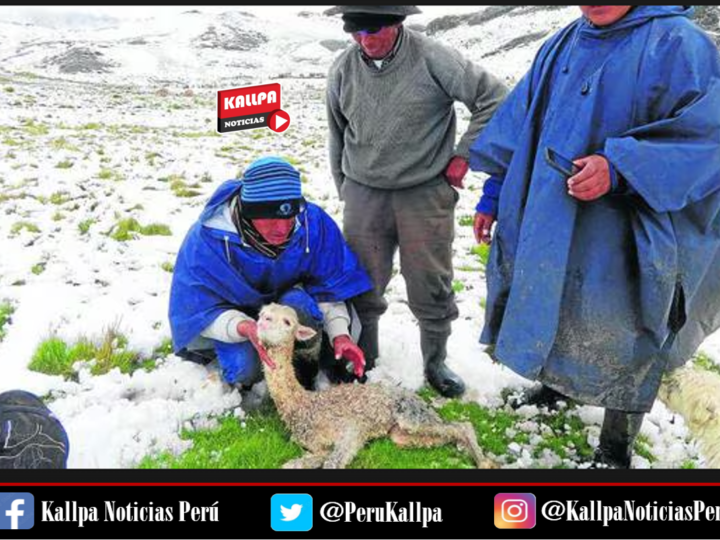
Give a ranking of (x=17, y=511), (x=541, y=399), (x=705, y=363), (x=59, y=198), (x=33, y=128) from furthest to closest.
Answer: (x=33, y=128) → (x=59, y=198) → (x=705, y=363) → (x=541, y=399) → (x=17, y=511)

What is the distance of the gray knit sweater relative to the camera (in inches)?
151

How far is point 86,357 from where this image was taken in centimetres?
448

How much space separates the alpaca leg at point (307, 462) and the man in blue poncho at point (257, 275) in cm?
71

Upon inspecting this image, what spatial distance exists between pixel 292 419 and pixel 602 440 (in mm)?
1926

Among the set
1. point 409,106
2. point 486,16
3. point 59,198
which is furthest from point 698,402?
point 486,16

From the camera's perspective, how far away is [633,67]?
8.96 feet

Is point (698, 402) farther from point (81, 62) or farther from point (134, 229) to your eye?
point (81, 62)

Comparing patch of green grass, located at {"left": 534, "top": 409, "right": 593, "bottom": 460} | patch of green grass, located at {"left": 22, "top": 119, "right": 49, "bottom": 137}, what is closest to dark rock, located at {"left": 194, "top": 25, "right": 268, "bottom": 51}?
patch of green grass, located at {"left": 22, "top": 119, "right": 49, "bottom": 137}

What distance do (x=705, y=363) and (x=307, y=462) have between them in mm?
3450

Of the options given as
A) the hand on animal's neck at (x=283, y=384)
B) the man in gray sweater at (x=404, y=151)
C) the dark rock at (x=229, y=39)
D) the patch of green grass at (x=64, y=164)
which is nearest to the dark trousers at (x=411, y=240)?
the man in gray sweater at (x=404, y=151)

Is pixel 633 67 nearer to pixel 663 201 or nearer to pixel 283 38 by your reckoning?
pixel 663 201

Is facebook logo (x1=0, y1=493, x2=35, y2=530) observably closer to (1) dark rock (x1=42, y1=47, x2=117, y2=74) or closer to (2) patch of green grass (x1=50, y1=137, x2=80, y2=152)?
(2) patch of green grass (x1=50, y1=137, x2=80, y2=152)

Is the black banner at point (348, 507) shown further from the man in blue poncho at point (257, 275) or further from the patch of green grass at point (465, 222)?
the patch of green grass at point (465, 222)

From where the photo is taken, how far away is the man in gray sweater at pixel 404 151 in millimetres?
3822
